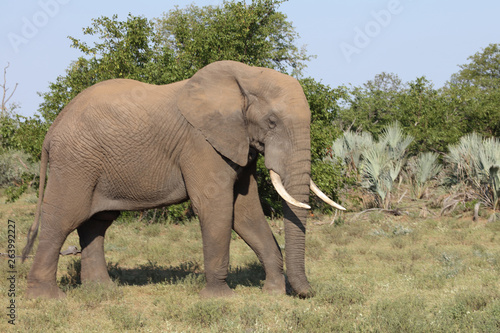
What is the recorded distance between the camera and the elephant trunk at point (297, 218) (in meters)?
6.38

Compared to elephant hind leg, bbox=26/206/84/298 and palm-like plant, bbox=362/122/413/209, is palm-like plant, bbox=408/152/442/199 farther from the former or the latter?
elephant hind leg, bbox=26/206/84/298

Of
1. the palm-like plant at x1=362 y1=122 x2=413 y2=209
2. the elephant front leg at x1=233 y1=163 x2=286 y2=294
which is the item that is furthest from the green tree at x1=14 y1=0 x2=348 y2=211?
the elephant front leg at x1=233 y1=163 x2=286 y2=294

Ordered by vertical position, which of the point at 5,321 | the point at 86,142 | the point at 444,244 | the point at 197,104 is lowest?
the point at 5,321

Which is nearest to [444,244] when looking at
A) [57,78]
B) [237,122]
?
[237,122]

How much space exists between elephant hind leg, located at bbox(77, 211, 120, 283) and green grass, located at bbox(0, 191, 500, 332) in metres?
0.24

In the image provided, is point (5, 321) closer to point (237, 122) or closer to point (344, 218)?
point (237, 122)

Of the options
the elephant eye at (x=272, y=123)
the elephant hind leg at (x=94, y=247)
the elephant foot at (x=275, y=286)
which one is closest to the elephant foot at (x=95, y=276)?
the elephant hind leg at (x=94, y=247)

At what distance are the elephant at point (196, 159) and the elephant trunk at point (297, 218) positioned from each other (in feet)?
0.04

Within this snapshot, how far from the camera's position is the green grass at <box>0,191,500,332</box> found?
593 cm

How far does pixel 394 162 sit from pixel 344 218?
4.00 meters

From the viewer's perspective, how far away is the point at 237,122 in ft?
22.2

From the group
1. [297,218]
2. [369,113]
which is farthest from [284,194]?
[369,113]

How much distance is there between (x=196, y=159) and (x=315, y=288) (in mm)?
2145

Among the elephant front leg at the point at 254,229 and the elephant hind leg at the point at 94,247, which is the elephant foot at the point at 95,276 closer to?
the elephant hind leg at the point at 94,247
